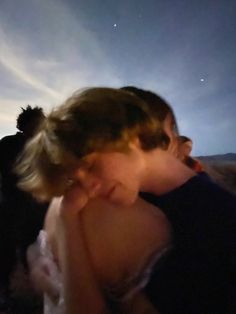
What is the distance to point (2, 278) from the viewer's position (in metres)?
1.31

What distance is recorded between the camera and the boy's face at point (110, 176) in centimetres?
87

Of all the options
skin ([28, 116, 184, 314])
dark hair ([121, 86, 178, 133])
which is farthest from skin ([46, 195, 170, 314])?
dark hair ([121, 86, 178, 133])

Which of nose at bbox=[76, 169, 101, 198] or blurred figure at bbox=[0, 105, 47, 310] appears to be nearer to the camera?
nose at bbox=[76, 169, 101, 198]

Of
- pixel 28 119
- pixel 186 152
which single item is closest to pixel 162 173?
pixel 186 152

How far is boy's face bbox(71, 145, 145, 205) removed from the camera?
87cm

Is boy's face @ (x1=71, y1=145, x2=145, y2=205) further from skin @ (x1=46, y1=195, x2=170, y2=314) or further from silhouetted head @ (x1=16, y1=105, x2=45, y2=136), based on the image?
silhouetted head @ (x1=16, y1=105, x2=45, y2=136)

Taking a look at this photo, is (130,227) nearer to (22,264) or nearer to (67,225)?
(67,225)

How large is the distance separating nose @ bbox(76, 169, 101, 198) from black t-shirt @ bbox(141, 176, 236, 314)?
17 centimetres

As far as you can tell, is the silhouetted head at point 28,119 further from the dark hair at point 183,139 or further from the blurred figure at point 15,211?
the dark hair at point 183,139

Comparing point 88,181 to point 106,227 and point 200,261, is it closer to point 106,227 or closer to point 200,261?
point 106,227

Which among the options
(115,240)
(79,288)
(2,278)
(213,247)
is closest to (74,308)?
(79,288)

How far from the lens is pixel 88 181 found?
0.88m

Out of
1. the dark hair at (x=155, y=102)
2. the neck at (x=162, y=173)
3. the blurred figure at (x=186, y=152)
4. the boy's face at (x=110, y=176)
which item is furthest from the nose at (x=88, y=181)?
the blurred figure at (x=186, y=152)

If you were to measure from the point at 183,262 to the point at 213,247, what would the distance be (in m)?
0.07
